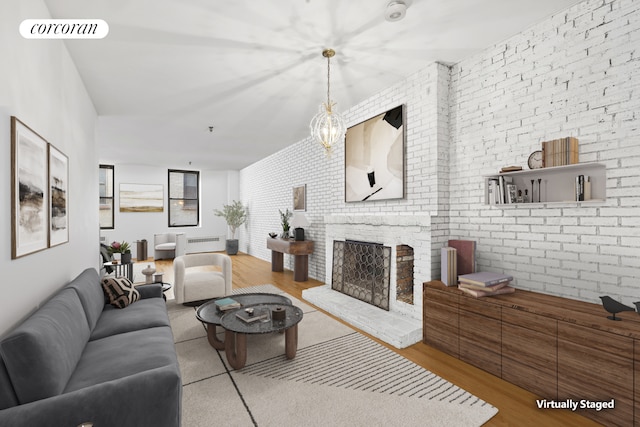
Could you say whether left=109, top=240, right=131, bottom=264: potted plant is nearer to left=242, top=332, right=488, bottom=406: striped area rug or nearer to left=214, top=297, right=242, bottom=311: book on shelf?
left=214, top=297, right=242, bottom=311: book on shelf

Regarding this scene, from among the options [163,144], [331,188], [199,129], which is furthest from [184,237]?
[331,188]

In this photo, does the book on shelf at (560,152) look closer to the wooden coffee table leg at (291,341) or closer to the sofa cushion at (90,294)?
the wooden coffee table leg at (291,341)

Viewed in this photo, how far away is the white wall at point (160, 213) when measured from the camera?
876cm

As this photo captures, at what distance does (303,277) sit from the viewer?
223 inches

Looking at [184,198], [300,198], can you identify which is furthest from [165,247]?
[300,198]

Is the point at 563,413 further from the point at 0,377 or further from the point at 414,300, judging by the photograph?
the point at 0,377

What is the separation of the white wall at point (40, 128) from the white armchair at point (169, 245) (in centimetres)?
439

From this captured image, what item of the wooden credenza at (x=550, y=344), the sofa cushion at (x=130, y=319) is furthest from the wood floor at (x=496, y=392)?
the sofa cushion at (x=130, y=319)

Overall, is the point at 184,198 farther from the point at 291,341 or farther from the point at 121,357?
the point at 121,357

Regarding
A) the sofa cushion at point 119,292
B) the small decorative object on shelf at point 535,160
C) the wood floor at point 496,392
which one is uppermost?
the small decorative object on shelf at point 535,160

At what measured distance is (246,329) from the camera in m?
2.54

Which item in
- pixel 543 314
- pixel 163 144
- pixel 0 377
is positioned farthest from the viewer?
pixel 163 144

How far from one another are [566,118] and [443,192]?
1222 millimetres

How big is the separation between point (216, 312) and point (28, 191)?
1.83 m
